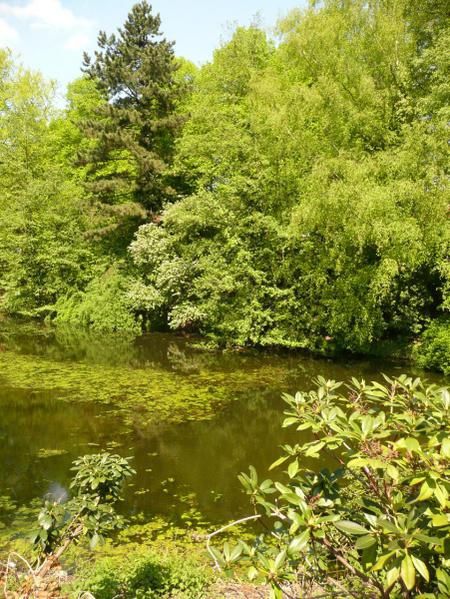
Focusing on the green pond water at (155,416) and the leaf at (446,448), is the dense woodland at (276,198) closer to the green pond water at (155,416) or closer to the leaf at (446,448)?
the green pond water at (155,416)

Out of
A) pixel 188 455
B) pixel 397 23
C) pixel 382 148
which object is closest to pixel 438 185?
pixel 382 148

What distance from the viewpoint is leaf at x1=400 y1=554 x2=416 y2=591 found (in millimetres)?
1753

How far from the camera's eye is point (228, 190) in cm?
1655

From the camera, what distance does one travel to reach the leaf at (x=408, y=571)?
175 cm

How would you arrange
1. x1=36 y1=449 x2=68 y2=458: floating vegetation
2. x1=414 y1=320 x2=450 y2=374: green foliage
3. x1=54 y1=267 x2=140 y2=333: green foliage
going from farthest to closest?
x1=54 y1=267 x2=140 y2=333: green foliage
x1=414 y1=320 x2=450 y2=374: green foliage
x1=36 y1=449 x2=68 y2=458: floating vegetation

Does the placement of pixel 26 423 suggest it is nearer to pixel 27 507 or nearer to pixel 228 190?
pixel 27 507

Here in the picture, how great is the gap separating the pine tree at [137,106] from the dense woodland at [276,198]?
0.07 metres

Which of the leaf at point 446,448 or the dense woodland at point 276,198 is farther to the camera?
the dense woodland at point 276,198

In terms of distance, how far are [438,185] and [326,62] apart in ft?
19.6

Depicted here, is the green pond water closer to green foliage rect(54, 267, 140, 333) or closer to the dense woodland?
the dense woodland

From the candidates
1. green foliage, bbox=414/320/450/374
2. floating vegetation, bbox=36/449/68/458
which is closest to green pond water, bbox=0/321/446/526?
floating vegetation, bbox=36/449/68/458

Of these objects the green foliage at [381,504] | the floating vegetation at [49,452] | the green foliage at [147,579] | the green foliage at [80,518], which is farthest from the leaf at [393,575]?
the floating vegetation at [49,452]

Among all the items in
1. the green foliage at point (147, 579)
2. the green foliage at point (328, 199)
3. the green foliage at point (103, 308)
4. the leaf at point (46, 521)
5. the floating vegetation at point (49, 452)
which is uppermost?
the green foliage at point (328, 199)

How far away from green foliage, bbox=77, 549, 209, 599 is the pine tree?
17.8 meters
